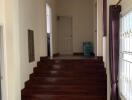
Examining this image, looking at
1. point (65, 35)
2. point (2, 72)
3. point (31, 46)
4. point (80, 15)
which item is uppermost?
point (80, 15)

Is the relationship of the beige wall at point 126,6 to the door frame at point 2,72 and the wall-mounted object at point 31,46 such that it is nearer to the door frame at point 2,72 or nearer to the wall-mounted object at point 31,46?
the door frame at point 2,72

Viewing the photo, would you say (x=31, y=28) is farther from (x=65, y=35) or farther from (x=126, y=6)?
(x=65, y=35)

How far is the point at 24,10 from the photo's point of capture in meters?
6.82

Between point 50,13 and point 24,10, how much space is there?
377 cm

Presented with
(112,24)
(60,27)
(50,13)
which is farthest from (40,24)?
(112,24)

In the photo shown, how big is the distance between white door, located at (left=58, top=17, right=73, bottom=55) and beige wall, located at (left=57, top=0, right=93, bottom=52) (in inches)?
11.6

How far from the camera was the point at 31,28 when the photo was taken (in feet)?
24.9

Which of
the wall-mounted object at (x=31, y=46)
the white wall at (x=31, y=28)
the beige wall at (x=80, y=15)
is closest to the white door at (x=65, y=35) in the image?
the beige wall at (x=80, y=15)

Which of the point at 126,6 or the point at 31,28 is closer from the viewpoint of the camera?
Answer: the point at 126,6

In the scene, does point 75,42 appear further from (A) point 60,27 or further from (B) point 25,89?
(B) point 25,89

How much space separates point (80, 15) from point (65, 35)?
1.28m

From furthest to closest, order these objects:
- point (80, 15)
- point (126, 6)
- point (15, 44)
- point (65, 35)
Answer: point (65, 35) → point (80, 15) → point (15, 44) → point (126, 6)

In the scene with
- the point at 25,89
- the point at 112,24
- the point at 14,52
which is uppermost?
the point at 112,24

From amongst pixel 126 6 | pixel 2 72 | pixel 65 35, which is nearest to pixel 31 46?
pixel 2 72
